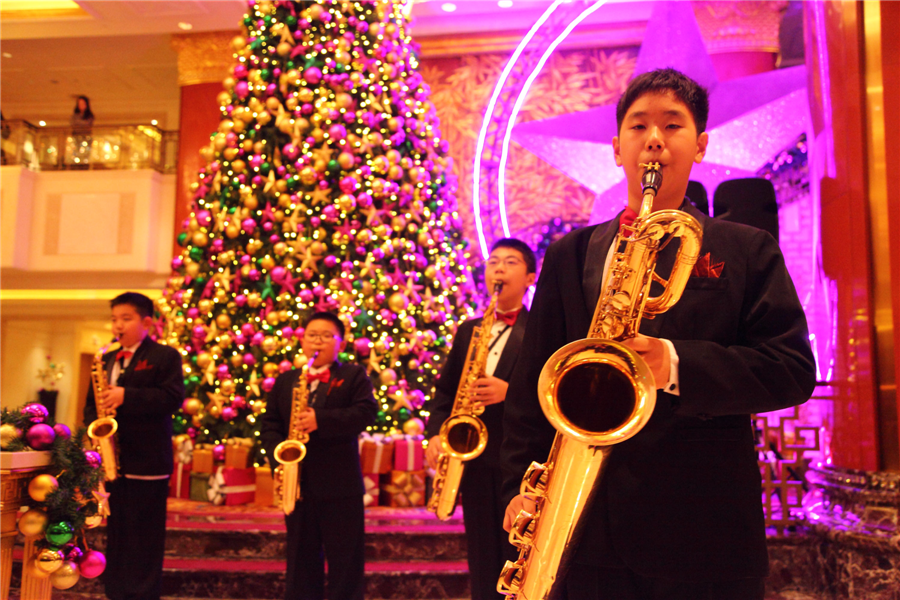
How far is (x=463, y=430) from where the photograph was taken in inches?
130

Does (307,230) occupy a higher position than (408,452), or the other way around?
(307,230)

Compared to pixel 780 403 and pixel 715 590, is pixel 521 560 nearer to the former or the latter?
pixel 715 590

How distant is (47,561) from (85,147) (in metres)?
9.16

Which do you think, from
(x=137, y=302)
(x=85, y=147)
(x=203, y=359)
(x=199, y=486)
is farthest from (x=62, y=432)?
(x=85, y=147)

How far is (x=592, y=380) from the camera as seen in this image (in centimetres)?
117

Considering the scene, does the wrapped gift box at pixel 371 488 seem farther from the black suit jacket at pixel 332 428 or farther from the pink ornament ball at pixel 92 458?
the pink ornament ball at pixel 92 458

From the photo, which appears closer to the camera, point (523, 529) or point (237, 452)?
point (523, 529)

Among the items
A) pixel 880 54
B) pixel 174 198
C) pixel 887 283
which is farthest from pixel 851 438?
pixel 174 198

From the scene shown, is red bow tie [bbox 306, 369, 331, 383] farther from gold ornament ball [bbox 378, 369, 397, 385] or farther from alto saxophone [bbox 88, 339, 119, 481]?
gold ornament ball [bbox 378, 369, 397, 385]

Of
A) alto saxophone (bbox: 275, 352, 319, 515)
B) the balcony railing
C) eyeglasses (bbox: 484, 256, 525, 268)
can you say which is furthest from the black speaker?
the balcony railing

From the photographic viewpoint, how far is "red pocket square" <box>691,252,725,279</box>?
131 cm

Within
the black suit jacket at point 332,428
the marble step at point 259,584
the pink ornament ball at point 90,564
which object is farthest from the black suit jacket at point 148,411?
the marble step at point 259,584

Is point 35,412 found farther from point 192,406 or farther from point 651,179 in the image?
point 651,179

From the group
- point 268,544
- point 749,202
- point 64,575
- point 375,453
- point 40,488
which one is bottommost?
point 268,544
